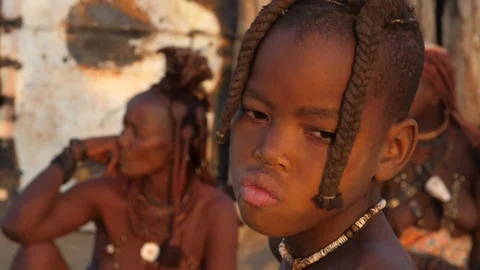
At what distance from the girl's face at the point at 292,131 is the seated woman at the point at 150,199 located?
73.7 inches

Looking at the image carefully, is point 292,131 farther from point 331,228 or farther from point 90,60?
point 90,60

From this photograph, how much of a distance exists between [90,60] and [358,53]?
4908mm

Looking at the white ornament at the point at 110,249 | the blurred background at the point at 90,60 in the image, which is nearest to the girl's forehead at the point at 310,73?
the white ornament at the point at 110,249

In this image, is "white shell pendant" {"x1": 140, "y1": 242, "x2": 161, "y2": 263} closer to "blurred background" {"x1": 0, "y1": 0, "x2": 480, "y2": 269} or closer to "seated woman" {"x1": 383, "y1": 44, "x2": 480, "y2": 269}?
"seated woman" {"x1": 383, "y1": 44, "x2": 480, "y2": 269}

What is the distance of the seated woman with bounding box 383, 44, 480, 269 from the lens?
357cm

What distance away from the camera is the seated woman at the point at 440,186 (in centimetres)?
357

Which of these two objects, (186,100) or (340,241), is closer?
(340,241)

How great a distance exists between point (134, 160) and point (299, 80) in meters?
2.01

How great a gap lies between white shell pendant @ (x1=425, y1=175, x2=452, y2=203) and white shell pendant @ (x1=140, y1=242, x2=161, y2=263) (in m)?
1.30

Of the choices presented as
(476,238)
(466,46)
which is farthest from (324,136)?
(466,46)

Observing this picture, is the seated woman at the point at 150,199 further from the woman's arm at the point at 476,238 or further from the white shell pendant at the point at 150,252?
the woman's arm at the point at 476,238

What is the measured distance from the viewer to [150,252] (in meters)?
3.32

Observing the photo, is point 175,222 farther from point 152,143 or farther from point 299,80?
point 299,80

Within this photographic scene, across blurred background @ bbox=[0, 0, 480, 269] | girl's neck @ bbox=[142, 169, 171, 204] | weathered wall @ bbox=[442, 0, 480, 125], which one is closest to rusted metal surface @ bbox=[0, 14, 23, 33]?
blurred background @ bbox=[0, 0, 480, 269]
